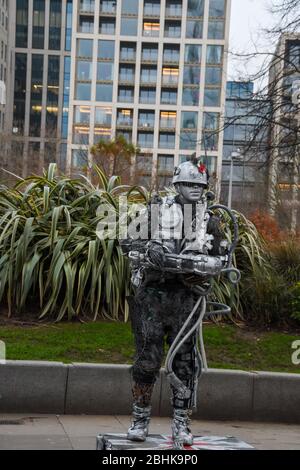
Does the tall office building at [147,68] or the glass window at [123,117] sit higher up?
the tall office building at [147,68]

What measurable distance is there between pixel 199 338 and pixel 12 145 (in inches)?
1424

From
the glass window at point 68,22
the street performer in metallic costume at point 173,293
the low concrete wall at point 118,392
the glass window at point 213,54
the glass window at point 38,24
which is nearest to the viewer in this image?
the street performer in metallic costume at point 173,293

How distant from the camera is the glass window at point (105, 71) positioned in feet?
235

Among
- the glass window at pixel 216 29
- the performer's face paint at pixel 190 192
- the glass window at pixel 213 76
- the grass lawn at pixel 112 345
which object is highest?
the glass window at pixel 216 29

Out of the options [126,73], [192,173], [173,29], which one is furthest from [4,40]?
[192,173]

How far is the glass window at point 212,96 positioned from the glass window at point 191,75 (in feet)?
5.16

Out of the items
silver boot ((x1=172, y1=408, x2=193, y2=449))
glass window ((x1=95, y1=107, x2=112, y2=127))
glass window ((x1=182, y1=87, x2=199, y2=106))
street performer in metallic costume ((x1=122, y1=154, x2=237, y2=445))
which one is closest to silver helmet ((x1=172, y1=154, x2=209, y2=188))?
street performer in metallic costume ((x1=122, y1=154, x2=237, y2=445))

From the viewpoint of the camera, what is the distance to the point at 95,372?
6.29 m

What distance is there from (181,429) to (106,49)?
2797 inches

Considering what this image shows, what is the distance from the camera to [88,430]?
5680 millimetres

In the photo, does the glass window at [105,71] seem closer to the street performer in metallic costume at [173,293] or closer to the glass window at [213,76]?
the glass window at [213,76]

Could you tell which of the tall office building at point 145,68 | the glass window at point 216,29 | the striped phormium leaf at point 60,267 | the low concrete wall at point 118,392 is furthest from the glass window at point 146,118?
the low concrete wall at point 118,392

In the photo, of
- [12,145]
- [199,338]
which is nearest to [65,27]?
[12,145]
